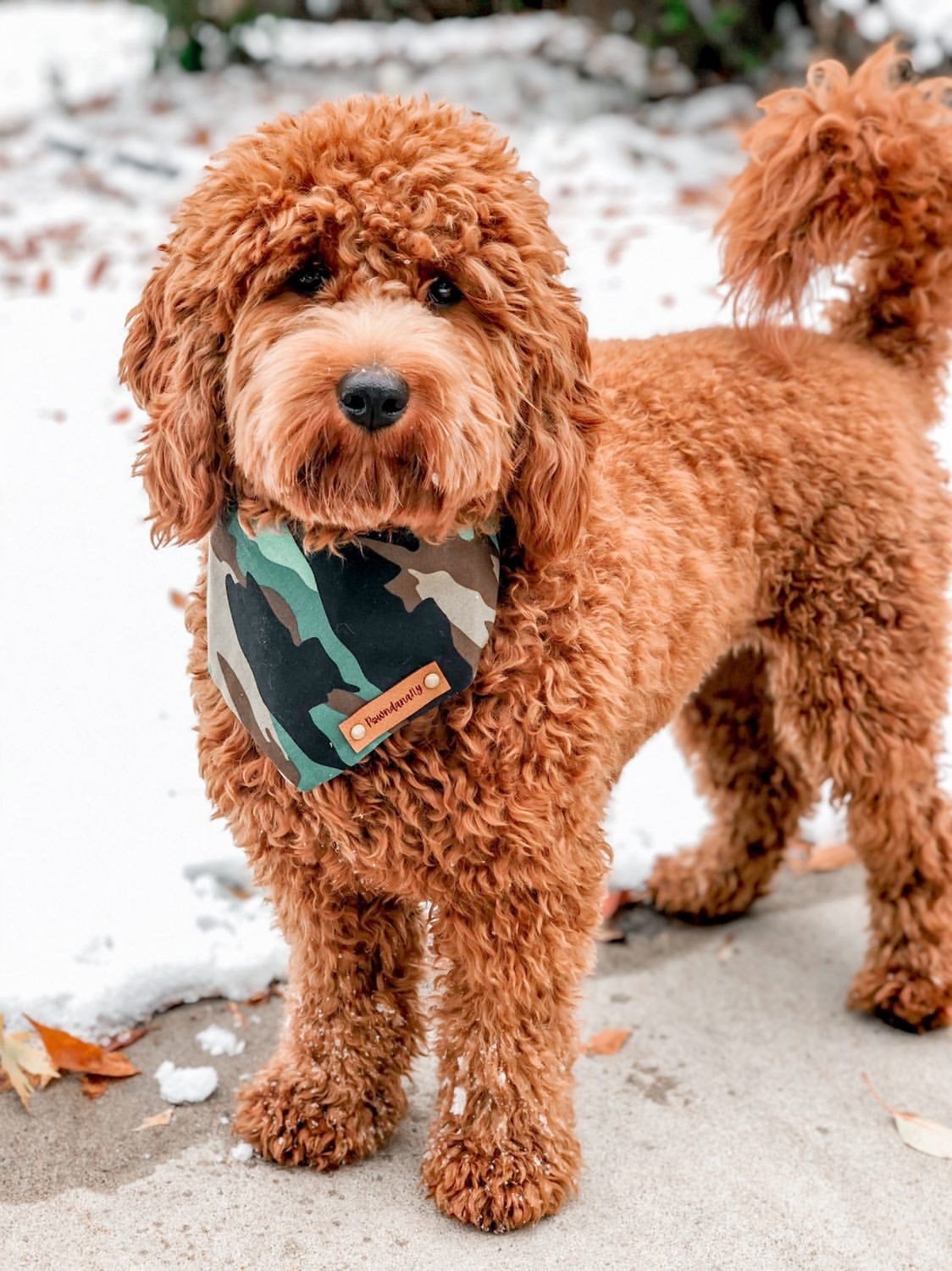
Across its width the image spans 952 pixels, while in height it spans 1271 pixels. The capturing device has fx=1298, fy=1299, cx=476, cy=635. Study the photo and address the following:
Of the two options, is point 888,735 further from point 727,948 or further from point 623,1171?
point 623,1171

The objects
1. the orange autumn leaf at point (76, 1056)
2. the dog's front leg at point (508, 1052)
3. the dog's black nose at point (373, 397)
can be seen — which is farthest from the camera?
the orange autumn leaf at point (76, 1056)

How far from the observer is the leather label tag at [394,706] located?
7.07 ft

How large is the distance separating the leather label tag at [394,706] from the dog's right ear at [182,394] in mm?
408

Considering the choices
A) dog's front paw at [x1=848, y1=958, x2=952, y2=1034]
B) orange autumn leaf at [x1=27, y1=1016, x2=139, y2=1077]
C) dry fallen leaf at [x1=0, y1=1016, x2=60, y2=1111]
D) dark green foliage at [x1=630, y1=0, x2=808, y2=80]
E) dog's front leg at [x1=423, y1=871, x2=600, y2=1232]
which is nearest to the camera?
dog's front leg at [x1=423, y1=871, x2=600, y2=1232]

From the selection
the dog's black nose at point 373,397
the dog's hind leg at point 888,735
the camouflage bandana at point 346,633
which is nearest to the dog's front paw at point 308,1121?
Answer: the camouflage bandana at point 346,633

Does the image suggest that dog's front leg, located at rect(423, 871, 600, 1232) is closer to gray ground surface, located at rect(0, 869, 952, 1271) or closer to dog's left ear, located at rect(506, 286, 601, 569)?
gray ground surface, located at rect(0, 869, 952, 1271)

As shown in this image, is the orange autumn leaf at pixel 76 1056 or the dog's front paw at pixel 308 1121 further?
the orange autumn leaf at pixel 76 1056

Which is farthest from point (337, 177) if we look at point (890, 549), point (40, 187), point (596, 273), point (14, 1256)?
point (40, 187)

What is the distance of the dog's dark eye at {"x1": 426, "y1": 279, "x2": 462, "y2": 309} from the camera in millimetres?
2039

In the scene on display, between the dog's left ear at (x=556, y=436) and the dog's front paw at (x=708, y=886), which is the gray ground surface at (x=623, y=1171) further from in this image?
the dog's left ear at (x=556, y=436)

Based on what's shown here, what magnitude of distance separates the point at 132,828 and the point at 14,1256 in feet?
4.18

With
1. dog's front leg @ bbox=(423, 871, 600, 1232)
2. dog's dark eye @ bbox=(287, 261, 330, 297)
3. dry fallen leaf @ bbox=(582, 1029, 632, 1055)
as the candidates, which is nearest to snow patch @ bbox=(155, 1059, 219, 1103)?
dog's front leg @ bbox=(423, 871, 600, 1232)

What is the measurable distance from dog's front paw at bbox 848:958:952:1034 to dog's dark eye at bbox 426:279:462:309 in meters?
2.07

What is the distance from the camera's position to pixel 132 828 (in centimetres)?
341
